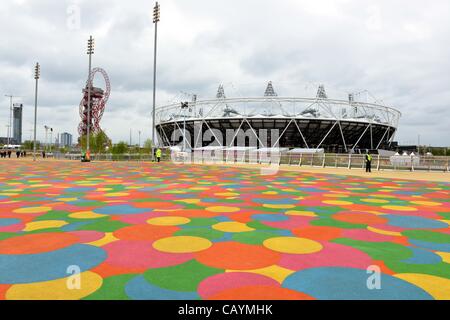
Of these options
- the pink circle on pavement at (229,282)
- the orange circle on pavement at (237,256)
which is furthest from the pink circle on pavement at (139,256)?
the pink circle on pavement at (229,282)

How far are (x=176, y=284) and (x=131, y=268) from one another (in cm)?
69

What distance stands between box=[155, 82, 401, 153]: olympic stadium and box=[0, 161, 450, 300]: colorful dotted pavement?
49796 mm

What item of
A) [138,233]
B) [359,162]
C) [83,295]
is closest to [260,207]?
[138,233]

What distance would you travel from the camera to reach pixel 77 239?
449cm

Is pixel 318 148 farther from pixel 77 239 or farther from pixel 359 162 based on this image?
pixel 77 239

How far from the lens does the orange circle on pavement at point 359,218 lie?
19.3ft

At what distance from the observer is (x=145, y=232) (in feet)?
16.1

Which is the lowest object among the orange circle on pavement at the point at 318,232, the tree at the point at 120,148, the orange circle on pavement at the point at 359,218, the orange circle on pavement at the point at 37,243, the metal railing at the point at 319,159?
the orange circle on pavement at the point at 37,243

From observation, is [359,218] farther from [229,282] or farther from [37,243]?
[37,243]

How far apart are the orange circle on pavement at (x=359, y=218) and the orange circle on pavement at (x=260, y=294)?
Answer: 348cm

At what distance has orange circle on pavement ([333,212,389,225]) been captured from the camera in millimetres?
5891

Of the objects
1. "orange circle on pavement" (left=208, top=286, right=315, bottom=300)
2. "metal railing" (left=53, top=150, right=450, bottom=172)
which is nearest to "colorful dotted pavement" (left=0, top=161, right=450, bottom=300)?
"orange circle on pavement" (left=208, top=286, right=315, bottom=300)

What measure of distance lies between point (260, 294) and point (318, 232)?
251 cm

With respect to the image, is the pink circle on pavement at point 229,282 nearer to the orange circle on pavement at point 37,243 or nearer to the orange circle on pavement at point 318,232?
the orange circle on pavement at point 318,232
